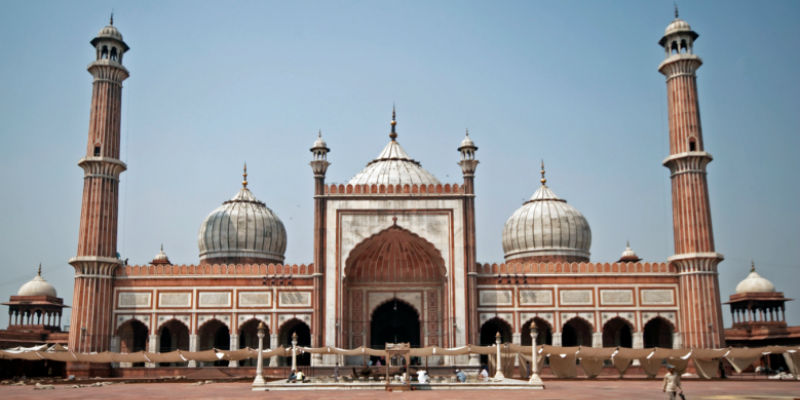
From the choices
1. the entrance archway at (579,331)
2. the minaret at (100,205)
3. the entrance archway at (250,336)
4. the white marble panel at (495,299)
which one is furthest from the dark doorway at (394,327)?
the minaret at (100,205)

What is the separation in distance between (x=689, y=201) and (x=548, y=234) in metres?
7.23

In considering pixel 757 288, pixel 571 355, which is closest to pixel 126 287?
pixel 571 355

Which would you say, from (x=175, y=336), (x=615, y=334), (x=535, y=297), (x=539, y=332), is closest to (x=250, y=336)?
(x=175, y=336)

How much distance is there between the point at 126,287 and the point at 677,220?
21.2m

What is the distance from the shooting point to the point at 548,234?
3634 centimetres

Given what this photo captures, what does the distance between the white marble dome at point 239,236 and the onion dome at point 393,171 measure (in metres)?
5.27

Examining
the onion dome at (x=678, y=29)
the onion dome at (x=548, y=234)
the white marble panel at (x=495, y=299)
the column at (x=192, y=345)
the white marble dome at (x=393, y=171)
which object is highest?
the onion dome at (x=678, y=29)

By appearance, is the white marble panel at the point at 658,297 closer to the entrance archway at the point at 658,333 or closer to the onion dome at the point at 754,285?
the entrance archway at the point at 658,333

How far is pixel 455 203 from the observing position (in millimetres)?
30719

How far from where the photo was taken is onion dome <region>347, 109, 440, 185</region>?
33250 millimetres

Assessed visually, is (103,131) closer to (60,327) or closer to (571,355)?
(60,327)

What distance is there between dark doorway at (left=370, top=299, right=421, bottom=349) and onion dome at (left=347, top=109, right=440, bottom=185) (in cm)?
533

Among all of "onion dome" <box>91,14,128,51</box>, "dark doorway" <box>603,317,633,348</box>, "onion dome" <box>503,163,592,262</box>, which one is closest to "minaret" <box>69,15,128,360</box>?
"onion dome" <box>91,14,128,51</box>

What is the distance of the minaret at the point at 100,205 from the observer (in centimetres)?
2984
